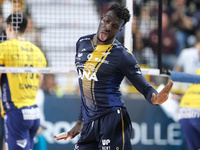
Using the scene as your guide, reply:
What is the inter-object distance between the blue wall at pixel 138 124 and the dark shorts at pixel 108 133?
363 cm

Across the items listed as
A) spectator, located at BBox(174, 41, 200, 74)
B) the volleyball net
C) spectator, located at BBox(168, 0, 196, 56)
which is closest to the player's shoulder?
the volleyball net

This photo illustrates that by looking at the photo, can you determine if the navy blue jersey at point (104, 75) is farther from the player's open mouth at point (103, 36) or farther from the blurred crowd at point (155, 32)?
the blurred crowd at point (155, 32)

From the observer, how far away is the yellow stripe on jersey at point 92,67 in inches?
181

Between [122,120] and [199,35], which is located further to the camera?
[199,35]

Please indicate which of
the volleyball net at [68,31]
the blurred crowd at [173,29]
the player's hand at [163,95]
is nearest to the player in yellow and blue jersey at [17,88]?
the volleyball net at [68,31]

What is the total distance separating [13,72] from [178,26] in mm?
7244

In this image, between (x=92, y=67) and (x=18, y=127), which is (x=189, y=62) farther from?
(x=92, y=67)

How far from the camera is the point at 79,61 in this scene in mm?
4754

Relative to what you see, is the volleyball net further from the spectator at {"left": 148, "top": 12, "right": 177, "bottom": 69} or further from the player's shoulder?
the player's shoulder

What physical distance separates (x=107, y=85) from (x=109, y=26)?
2.10 feet

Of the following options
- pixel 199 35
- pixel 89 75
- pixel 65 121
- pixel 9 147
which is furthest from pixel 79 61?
pixel 199 35

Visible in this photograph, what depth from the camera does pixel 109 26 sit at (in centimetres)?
461

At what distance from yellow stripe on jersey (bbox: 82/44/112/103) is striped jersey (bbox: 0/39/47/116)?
1.77 meters

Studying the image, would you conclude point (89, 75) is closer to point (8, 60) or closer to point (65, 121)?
point (8, 60)
